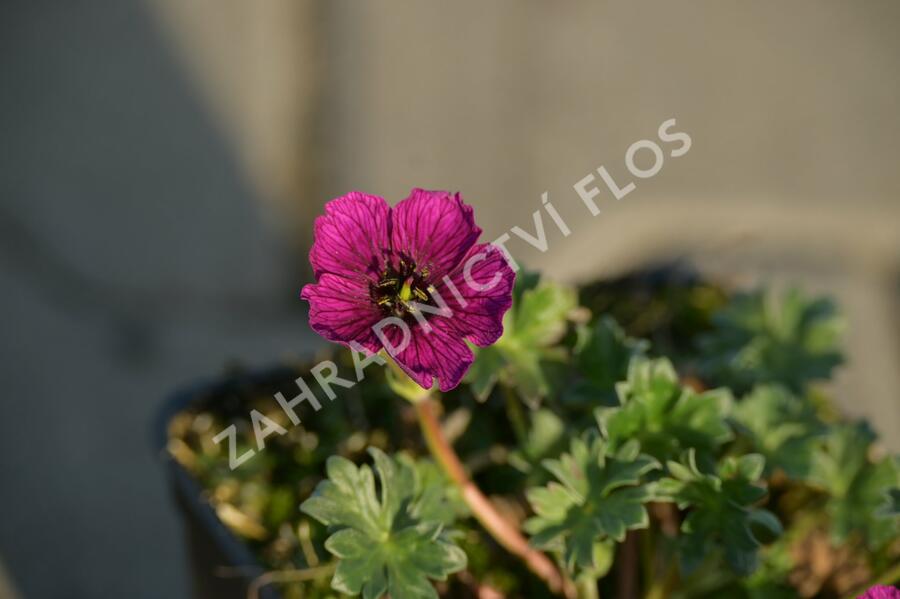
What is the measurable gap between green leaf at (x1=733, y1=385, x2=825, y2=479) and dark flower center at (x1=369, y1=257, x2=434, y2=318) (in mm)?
307

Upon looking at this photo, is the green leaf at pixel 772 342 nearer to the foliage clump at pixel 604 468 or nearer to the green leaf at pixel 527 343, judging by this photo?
the foliage clump at pixel 604 468

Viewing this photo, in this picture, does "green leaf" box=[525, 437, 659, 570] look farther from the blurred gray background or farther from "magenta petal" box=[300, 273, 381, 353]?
the blurred gray background

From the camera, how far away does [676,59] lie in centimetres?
187

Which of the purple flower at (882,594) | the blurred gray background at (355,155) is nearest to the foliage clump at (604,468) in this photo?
the purple flower at (882,594)

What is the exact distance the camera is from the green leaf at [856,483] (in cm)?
84

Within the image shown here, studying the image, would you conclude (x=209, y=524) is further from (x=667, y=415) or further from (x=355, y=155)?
(x=355, y=155)

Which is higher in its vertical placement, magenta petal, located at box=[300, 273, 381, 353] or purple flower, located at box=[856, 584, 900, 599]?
magenta petal, located at box=[300, 273, 381, 353]

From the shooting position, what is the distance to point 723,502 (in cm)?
75

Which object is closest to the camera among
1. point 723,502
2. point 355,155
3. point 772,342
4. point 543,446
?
point 723,502

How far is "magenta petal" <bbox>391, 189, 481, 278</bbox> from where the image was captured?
685mm

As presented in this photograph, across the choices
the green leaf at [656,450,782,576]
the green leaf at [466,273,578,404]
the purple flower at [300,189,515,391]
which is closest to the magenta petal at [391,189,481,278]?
the purple flower at [300,189,515,391]

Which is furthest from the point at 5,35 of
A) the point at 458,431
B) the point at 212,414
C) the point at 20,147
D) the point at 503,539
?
the point at 503,539

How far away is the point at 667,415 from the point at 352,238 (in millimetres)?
281

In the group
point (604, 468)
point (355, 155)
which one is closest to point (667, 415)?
point (604, 468)
